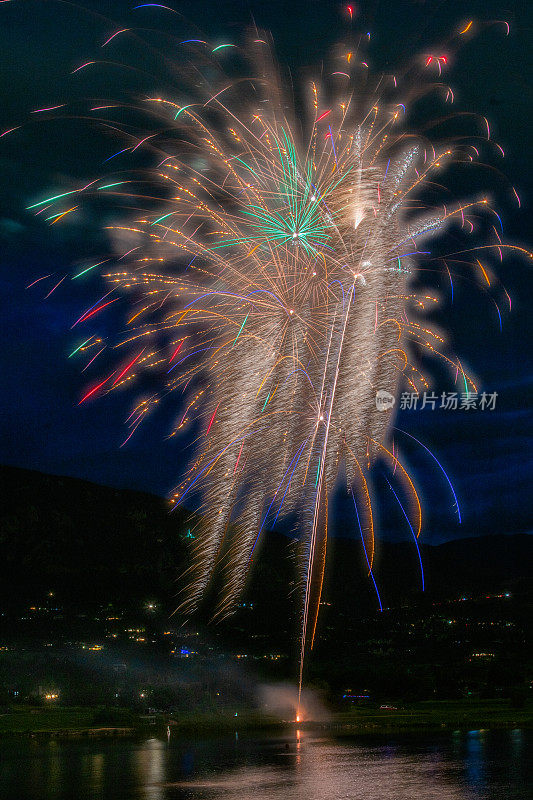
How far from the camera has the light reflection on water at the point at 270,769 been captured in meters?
20.6

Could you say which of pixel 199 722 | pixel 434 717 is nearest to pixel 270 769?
pixel 199 722

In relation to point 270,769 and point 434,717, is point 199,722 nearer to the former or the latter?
point 434,717

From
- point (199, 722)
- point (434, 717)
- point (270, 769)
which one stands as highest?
point (270, 769)

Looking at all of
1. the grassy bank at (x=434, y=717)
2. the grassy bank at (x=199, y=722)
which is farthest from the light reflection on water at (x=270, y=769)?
the grassy bank at (x=434, y=717)

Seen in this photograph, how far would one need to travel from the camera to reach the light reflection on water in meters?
20.6

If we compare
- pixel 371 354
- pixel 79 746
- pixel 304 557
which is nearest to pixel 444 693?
pixel 79 746

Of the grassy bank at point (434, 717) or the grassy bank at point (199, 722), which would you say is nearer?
the grassy bank at point (199, 722)

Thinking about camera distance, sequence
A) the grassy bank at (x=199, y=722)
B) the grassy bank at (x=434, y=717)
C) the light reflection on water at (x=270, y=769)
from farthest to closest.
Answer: the grassy bank at (x=434, y=717) → the grassy bank at (x=199, y=722) → the light reflection on water at (x=270, y=769)

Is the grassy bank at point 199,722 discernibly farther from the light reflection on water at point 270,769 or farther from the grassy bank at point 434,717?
the light reflection on water at point 270,769

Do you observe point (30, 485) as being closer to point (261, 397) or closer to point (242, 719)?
point (242, 719)

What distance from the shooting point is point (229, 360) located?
2166 centimetres

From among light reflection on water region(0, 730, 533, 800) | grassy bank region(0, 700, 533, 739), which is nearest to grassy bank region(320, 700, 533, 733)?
grassy bank region(0, 700, 533, 739)

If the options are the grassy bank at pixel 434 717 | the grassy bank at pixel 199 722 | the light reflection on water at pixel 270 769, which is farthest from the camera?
the grassy bank at pixel 434 717

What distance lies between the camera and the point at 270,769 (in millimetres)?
25516
